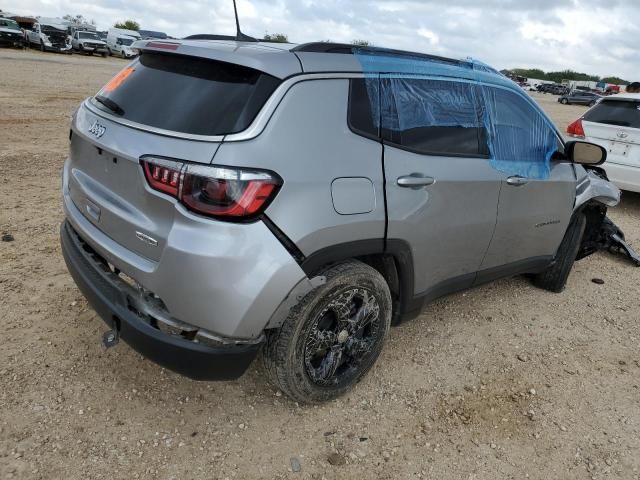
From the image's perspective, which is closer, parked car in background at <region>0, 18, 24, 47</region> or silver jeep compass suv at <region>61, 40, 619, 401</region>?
silver jeep compass suv at <region>61, 40, 619, 401</region>

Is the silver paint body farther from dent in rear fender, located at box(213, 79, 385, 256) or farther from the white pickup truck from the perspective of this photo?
the white pickup truck

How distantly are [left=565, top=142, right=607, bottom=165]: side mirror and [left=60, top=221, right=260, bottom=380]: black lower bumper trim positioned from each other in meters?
2.77

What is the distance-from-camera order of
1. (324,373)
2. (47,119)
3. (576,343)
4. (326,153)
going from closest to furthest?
(326,153) < (324,373) < (576,343) < (47,119)

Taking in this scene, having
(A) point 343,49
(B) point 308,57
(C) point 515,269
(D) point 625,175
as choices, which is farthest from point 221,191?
(D) point 625,175

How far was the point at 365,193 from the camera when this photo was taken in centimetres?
244

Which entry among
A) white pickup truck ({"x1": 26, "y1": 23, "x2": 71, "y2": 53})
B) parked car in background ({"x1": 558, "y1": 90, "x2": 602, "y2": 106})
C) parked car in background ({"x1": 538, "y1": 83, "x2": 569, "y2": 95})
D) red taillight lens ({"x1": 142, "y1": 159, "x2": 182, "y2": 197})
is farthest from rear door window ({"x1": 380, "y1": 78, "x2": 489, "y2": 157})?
parked car in background ({"x1": 538, "y1": 83, "x2": 569, "y2": 95})

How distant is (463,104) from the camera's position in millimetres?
3074

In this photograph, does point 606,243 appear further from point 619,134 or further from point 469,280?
point 469,280

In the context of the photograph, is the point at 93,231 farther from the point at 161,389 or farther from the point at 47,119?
the point at 47,119

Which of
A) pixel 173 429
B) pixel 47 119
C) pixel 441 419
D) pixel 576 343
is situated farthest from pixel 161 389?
pixel 47 119

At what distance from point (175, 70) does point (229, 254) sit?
1.00 meters

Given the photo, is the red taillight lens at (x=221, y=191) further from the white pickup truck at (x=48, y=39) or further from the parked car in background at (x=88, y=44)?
the parked car in background at (x=88, y=44)

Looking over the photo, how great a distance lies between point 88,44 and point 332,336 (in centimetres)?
3507

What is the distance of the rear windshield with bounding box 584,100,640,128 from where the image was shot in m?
6.64
